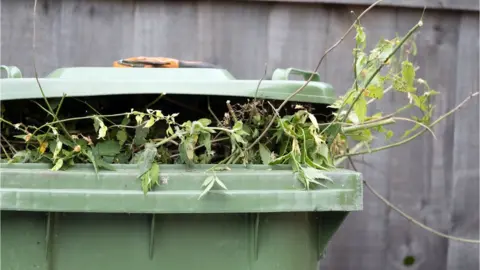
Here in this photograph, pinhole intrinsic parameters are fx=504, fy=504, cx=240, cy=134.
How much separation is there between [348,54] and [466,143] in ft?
2.23

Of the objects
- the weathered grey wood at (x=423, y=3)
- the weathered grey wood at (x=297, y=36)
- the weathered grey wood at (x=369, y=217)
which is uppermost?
the weathered grey wood at (x=423, y=3)

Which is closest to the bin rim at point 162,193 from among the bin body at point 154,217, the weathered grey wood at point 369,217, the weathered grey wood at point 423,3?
the bin body at point 154,217

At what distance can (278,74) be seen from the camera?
1547 millimetres

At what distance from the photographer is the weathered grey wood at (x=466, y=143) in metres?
2.30

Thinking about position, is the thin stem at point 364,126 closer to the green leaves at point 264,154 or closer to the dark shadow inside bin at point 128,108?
the dark shadow inside bin at point 128,108

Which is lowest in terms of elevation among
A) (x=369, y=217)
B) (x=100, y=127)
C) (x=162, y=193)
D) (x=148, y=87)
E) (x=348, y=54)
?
(x=369, y=217)

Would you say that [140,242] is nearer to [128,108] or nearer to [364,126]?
[128,108]

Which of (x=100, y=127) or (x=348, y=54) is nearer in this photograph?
(x=100, y=127)

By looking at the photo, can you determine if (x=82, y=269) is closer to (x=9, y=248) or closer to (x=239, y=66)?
(x=9, y=248)

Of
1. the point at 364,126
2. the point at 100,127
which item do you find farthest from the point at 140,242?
the point at 364,126

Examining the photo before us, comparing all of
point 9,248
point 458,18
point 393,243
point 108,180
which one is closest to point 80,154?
point 108,180

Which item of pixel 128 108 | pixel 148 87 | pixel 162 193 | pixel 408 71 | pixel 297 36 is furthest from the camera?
pixel 297 36

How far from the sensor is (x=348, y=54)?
2.26m

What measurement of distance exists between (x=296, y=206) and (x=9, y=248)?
2.18ft
